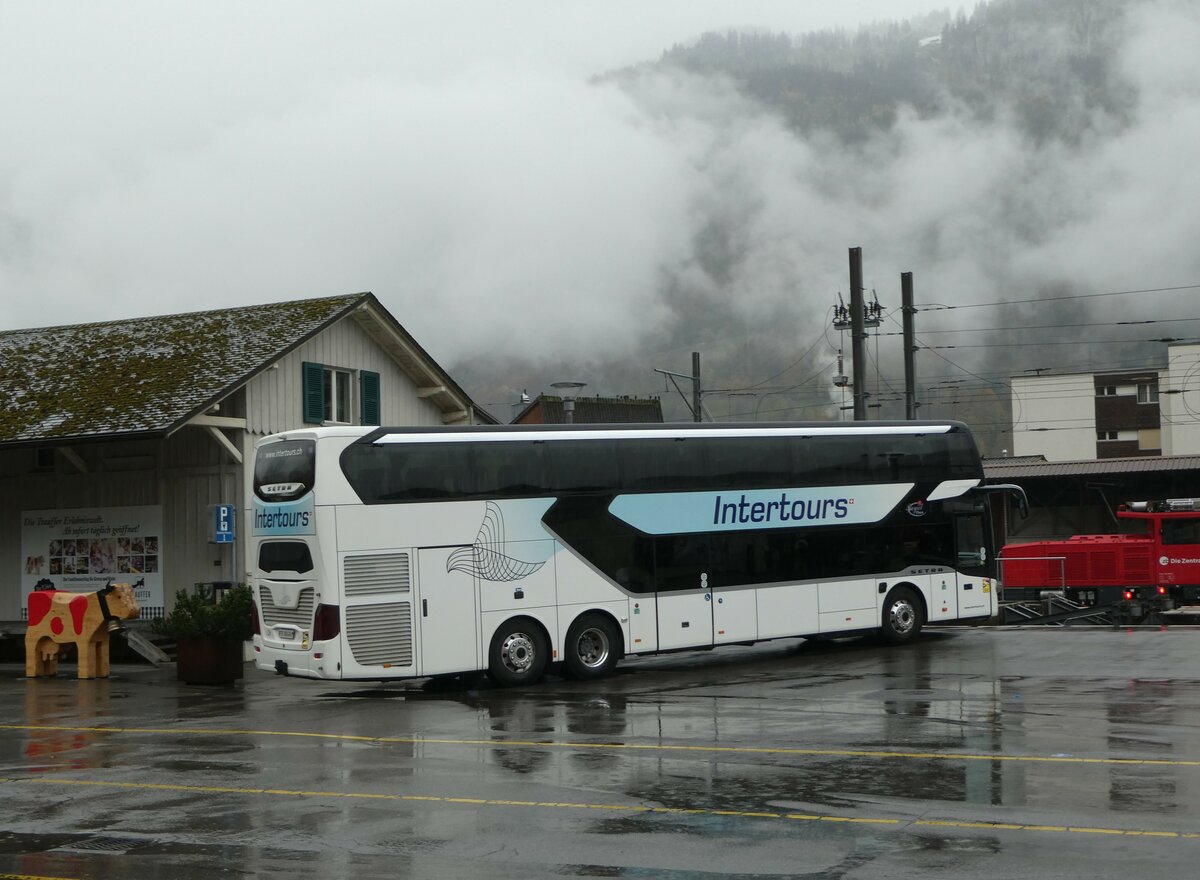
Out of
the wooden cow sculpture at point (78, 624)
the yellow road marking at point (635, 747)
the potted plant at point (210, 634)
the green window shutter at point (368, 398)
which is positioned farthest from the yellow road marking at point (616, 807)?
the green window shutter at point (368, 398)

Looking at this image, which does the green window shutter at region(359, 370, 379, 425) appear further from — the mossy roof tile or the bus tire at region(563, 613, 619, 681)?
the bus tire at region(563, 613, 619, 681)

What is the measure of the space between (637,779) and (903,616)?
584 inches

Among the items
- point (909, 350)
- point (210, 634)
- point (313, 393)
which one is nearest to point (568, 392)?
point (313, 393)

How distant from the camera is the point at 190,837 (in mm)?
10328

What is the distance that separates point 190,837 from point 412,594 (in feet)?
34.7

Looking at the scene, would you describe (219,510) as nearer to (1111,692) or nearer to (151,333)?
(151,333)

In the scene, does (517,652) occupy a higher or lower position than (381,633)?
lower

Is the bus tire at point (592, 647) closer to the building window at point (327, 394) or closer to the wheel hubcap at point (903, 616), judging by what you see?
the wheel hubcap at point (903, 616)

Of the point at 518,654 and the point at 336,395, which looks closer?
the point at 518,654

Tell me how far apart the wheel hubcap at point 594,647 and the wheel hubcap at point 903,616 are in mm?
6050

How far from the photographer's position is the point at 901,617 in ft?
86.3

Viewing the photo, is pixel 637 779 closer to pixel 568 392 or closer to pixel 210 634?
pixel 210 634

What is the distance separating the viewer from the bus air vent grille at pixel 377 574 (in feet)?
66.9

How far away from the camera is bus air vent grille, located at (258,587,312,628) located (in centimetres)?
2058
